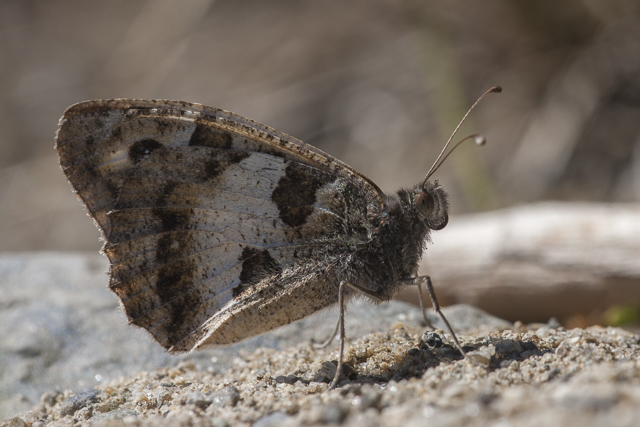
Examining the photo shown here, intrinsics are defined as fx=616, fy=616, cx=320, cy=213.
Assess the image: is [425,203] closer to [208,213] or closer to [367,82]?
[208,213]

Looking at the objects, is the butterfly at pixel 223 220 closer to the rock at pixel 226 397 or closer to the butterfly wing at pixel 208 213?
the butterfly wing at pixel 208 213

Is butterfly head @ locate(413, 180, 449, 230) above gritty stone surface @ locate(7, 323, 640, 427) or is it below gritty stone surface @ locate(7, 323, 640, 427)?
above

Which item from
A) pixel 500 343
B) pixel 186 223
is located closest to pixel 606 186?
pixel 500 343

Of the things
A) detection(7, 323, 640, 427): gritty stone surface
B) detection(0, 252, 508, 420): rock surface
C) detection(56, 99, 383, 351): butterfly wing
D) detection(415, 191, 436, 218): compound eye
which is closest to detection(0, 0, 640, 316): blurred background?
detection(0, 252, 508, 420): rock surface

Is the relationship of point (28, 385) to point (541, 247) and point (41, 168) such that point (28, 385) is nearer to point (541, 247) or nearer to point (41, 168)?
point (541, 247)

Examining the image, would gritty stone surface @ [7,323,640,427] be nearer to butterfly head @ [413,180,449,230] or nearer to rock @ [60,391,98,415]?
rock @ [60,391,98,415]

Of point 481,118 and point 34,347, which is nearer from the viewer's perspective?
point 34,347
